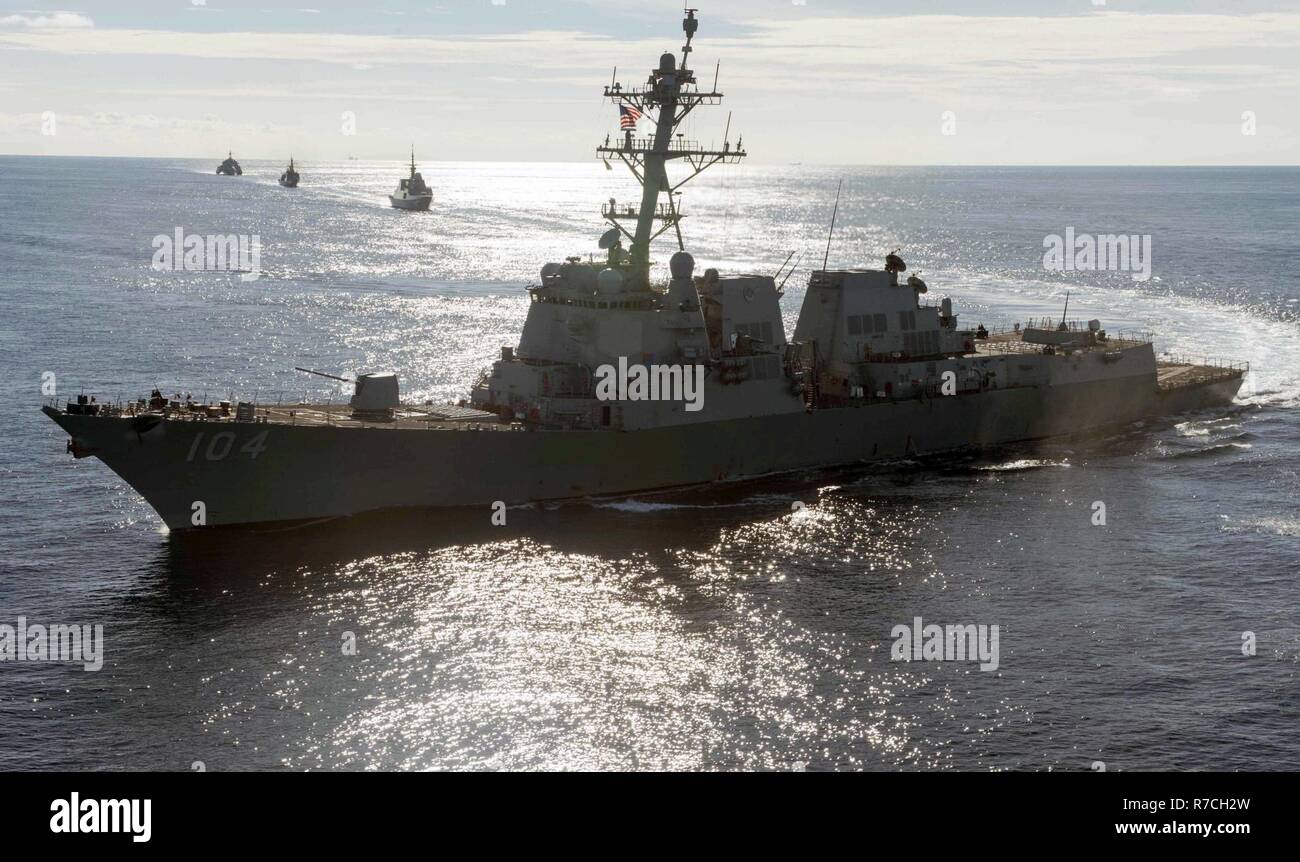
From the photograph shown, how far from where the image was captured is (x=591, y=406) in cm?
3678

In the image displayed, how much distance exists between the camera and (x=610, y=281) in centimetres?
3738

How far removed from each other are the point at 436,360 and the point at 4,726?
36132 mm

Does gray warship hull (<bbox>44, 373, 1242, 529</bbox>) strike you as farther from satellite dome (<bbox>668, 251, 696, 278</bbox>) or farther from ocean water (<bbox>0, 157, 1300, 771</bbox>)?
satellite dome (<bbox>668, 251, 696, 278</bbox>)

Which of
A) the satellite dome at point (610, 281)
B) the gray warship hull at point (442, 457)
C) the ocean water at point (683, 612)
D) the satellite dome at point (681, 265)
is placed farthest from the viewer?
the satellite dome at point (681, 265)

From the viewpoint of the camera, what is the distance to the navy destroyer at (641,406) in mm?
33000

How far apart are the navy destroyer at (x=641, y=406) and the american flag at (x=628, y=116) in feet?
0.24

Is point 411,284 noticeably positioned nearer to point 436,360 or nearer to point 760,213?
point 436,360

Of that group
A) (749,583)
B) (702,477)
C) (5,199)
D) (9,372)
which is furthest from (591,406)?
(5,199)

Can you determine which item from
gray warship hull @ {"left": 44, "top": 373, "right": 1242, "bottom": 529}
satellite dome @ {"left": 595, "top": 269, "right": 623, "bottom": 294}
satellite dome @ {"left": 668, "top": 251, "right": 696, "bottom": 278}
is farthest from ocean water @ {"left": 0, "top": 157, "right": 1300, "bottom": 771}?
satellite dome @ {"left": 668, "top": 251, "right": 696, "bottom": 278}

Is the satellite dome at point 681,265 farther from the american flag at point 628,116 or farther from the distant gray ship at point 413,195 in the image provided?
the distant gray ship at point 413,195

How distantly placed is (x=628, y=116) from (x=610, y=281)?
228 inches

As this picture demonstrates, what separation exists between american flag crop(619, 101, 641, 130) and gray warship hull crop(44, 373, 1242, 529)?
9.79 meters

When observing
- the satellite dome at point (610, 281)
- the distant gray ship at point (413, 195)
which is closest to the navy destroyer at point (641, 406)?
the satellite dome at point (610, 281)

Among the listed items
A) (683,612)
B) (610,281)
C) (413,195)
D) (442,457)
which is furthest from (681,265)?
(413,195)
